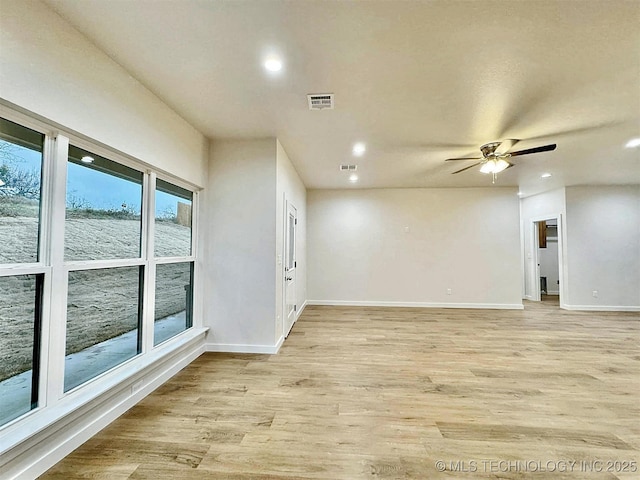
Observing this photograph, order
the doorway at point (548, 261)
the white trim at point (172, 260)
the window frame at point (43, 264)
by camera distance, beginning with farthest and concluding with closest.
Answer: the doorway at point (548, 261) < the white trim at point (172, 260) < the window frame at point (43, 264)

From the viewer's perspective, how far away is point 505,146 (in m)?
3.72

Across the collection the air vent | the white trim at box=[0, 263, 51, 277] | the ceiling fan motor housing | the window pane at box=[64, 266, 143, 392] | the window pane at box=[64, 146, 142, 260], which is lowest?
the window pane at box=[64, 266, 143, 392]

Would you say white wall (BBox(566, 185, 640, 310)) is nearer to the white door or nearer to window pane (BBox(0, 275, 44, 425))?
the white door

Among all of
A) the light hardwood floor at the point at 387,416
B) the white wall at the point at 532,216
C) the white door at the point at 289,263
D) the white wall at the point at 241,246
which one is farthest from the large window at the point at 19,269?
the white wall at the point at 532,216

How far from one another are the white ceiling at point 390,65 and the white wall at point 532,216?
3.30 meters

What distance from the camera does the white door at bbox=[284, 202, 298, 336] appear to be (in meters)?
4.15

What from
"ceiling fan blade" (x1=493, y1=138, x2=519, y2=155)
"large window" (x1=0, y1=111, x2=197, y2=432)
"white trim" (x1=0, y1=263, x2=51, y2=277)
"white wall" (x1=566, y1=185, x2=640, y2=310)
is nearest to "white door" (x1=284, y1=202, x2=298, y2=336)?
"large window" (x1=0, y1=111, x2=197, y2=432)

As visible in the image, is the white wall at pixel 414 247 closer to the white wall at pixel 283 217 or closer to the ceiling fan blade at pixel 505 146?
the white wall at pixel 283 217

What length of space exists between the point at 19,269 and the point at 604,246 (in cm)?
906

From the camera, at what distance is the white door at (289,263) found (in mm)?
4148

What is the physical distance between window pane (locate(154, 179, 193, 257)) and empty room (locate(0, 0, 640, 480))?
3cm

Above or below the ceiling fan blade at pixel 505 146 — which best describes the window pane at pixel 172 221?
below

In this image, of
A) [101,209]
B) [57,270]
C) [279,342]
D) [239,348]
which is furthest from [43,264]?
[279,342]

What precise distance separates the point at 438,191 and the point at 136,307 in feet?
→ 20.2
